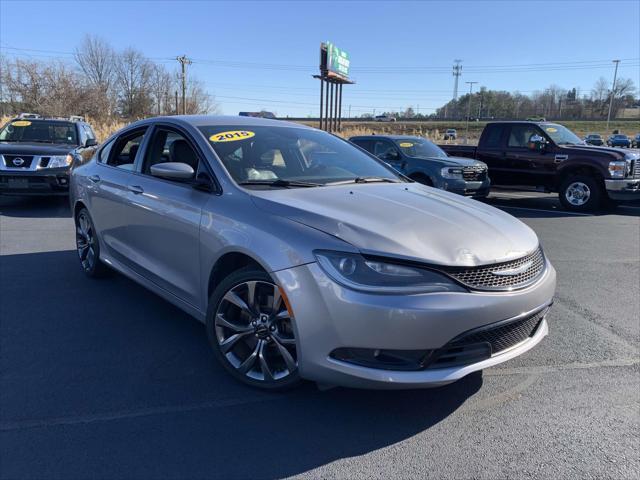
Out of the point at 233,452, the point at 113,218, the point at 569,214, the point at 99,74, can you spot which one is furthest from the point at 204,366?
the point at 99,74

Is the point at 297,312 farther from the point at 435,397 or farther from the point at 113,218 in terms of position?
the point at 113,218

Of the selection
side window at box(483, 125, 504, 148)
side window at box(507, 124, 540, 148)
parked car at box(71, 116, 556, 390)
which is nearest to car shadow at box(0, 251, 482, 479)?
parked car at box(71, 116, 556, 390)

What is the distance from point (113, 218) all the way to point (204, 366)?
1.94 m

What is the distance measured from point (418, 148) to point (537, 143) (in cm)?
287

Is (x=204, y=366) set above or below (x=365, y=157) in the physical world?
below

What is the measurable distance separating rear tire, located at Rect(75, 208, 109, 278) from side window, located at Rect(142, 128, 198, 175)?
1308 mm

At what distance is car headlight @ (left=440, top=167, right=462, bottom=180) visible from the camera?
9.96 metres

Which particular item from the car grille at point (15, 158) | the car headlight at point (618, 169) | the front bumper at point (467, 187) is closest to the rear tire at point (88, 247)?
the car grille at point (15, 158)

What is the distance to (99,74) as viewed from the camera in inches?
2285

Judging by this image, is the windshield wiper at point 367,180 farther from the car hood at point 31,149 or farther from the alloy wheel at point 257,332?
the car hood at point 31,149

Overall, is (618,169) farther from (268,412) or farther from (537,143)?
(268,412)

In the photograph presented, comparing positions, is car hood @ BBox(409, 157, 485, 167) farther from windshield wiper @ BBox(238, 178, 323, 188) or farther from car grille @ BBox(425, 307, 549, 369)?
car grille @ BBox(425, 307, 549, 369)

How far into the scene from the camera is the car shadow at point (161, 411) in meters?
2.43

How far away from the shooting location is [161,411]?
285cm
